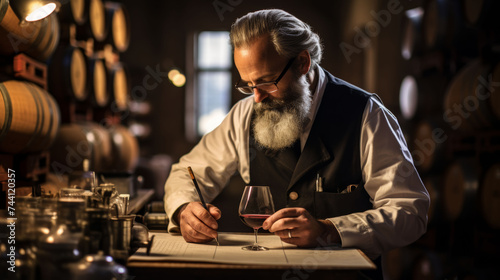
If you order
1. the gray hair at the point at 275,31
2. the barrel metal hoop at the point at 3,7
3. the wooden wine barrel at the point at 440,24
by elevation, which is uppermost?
the wooden wine barrel at the point at 440,24

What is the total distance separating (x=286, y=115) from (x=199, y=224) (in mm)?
686

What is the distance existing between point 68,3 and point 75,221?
2754 millimetres

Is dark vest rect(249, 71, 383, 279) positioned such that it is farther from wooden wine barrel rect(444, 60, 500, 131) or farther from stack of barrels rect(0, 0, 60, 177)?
wooden wine barrel rect(444, 60, 500, 131)

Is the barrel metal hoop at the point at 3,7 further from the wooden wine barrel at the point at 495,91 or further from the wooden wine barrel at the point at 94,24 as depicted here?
the wooden wine barrel at the point at 495,91

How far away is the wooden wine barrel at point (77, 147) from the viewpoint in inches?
137

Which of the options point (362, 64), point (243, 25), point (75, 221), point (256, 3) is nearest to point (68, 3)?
point (243, 25)

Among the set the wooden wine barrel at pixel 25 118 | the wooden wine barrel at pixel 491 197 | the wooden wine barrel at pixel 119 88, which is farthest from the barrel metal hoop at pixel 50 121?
the wooden wine barrel at pixel 491 197

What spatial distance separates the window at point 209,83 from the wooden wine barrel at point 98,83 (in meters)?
5.28

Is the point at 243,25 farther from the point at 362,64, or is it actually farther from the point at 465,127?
the point at 362,64

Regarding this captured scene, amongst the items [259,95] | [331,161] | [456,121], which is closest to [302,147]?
[331,161]

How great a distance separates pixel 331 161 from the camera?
2.05 meters

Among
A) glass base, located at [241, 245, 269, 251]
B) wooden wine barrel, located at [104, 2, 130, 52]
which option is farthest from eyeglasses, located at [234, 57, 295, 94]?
wooden wine barrel, located at [104, 2, 130, 52]

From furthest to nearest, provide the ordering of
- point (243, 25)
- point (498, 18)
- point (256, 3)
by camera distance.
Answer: point (256, 3), point (498, 18), point (243, 25)

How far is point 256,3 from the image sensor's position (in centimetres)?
941
